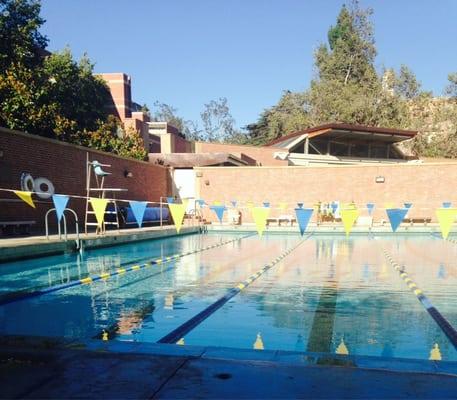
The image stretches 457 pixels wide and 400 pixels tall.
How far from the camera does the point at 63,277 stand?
8445mm

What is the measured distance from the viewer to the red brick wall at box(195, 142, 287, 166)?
107 feet

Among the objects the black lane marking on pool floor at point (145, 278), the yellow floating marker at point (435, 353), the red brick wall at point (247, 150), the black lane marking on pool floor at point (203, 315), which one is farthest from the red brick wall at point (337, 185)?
the yellow floating marker at point (435, 353)

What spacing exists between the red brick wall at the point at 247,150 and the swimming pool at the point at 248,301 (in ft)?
69.9

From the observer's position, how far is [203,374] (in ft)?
9.23

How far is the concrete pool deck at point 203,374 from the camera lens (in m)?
2.57

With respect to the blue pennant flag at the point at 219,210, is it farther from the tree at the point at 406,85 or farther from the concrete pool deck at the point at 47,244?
the tree at the point at 406,85

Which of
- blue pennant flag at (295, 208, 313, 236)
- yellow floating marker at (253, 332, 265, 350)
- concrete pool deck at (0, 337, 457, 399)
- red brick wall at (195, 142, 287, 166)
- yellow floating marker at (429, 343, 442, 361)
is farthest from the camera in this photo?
red brick wall at (195, 142, 287, 166)

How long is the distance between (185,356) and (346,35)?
53945 millimetres

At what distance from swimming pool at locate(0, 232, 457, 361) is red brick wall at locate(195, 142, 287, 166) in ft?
69.9

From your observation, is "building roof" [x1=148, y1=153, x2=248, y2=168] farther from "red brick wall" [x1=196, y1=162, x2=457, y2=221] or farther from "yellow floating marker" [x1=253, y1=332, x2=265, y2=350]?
"yellow floating marker" [x1=253, y1=332, x2=265, y2=350]

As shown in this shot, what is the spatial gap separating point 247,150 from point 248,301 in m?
26.9

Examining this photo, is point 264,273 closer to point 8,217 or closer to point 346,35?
point 8,217

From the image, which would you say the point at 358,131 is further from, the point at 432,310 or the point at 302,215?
the point at 432,310

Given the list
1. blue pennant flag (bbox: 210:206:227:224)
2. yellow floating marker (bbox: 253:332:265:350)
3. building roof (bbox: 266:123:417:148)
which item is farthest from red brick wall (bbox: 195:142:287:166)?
yellow floating marker (bbox: 253:332:265:350)
